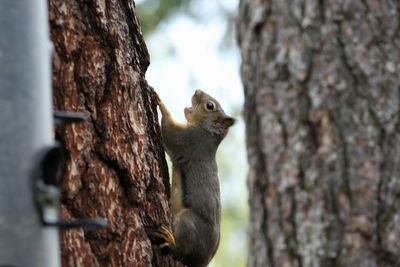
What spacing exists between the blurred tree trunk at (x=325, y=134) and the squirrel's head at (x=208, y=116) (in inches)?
116

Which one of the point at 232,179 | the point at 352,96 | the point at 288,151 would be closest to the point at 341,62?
the point at 352,96

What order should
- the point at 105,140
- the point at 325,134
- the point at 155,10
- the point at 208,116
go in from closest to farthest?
the point at 325,134 < the point at 105,140 < the point at 208,116 < the point at 155,10

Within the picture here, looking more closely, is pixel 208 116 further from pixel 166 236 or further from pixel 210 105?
pixel 166 236

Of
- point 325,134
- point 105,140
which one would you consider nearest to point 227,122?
point 105,140

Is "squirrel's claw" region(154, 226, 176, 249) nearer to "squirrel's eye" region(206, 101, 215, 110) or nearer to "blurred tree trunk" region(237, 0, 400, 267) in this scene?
"blurred tree trunk" region(237, 0, 400, 267)

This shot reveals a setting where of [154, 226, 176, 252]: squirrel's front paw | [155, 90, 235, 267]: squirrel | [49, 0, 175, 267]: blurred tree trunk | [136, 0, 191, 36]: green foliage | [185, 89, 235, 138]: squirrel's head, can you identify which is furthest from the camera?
[136, 0, 191, 36]: green foliage

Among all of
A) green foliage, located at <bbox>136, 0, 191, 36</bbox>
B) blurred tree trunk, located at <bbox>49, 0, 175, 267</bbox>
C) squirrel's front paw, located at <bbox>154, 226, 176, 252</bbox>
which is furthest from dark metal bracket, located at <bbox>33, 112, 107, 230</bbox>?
green foliage, located at <bbox>136, 0, 191, 36</bbox>

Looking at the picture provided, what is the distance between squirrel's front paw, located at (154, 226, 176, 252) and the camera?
449cm

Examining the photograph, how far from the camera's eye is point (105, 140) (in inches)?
166

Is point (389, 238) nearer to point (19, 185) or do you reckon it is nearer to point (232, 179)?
point (19, 185)

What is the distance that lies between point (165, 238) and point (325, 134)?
1.40 metres

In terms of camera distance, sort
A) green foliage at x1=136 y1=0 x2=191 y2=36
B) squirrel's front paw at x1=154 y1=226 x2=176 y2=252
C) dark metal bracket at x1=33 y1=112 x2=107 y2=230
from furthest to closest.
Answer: green foliage at x1=136 y1=0 x2=191 y2=36 < squirrel's front paw at x1=154 y1=226 x2=176 y2=252 < dark metal bracket at x1=33 y1=112 x2=107 y2=230

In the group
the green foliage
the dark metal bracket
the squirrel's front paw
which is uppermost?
the green foliage

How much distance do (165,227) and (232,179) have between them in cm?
753
